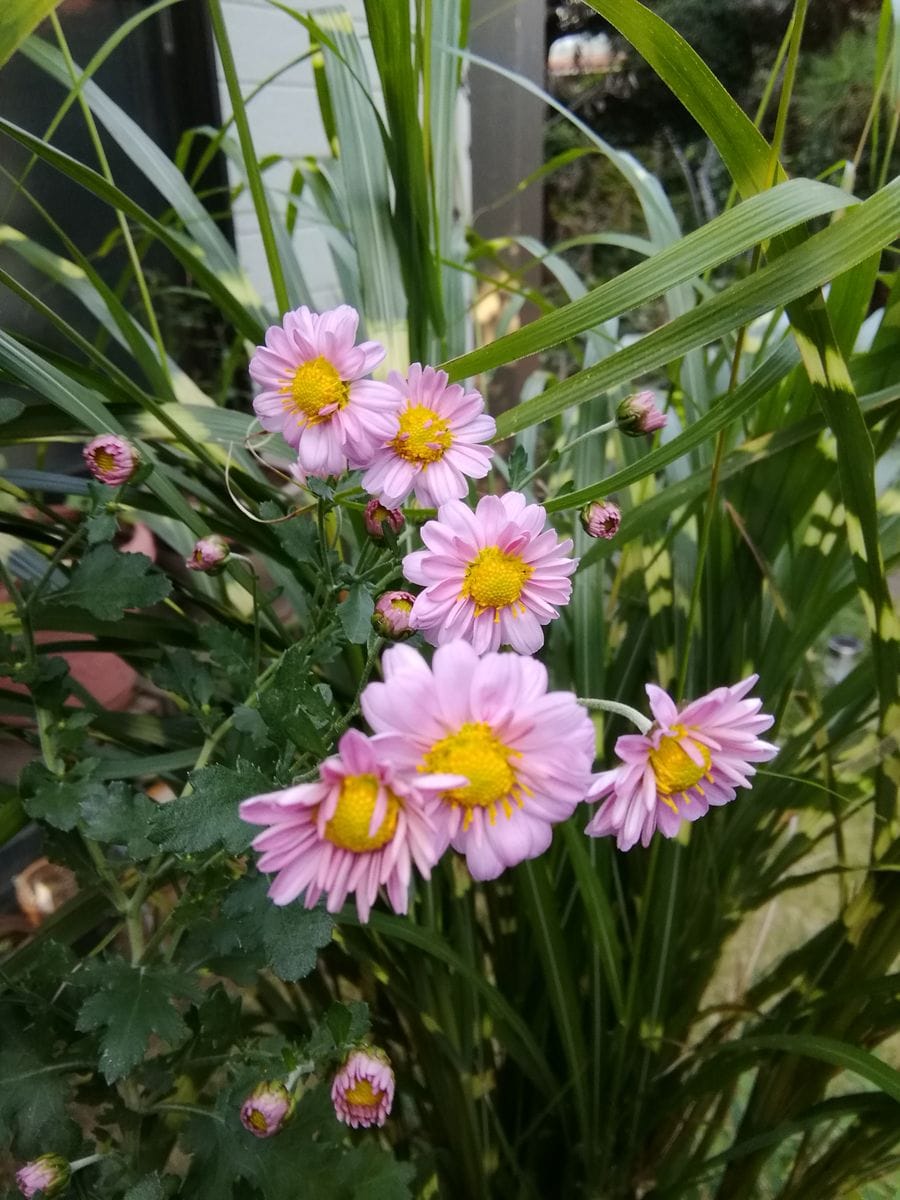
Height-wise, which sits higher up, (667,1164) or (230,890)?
(230,890)

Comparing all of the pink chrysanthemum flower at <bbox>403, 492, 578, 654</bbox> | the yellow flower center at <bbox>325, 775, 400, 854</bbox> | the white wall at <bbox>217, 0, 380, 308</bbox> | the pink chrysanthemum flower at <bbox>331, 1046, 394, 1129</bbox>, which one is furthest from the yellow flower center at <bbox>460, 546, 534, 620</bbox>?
the white wall at <bbox>217, 0, 380, 308</bbox>

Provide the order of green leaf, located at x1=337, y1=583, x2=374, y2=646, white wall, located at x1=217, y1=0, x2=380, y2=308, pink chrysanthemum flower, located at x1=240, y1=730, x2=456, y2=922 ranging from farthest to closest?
white wall, located at x1=217, y1=0, x2=380, y2=308, green leaf, located at x1=337, y1=583, x2=374, y2=646, pink chrysanthemum flower, located at x1=240, y1=730, x2=456, y2=922

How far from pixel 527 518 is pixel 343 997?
1.75ft

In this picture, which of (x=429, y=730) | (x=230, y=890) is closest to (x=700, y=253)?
(x=429, y=730)

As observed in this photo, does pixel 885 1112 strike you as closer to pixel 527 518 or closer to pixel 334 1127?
pixel 334 1127

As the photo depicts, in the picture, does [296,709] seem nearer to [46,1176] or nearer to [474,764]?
[474,764]

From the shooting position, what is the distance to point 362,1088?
0.38 metres

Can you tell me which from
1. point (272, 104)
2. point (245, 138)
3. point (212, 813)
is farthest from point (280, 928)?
point (272, 104)

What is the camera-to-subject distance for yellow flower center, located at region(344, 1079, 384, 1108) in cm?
38

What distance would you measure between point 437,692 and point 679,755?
4.8 inches

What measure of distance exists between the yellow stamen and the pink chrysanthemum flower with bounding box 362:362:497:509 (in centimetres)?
14

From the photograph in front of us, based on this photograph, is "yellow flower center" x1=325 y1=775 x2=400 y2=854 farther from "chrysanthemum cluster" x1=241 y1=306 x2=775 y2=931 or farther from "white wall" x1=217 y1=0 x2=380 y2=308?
"white wall" x1=217 y1=0 x2=380 y2=308

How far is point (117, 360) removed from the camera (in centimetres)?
121

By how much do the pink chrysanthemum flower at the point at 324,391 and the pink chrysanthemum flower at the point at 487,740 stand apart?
13 centimetres
